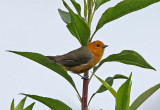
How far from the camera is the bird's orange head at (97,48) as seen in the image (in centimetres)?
111

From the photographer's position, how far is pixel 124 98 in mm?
899

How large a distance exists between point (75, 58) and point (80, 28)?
0.44 feet

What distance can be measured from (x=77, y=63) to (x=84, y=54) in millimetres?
41

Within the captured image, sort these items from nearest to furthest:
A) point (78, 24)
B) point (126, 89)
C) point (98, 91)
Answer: point (126, 89) < point (78, 24) < point (98, 91)

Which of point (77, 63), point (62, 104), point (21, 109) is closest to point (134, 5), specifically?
point (77, 63)

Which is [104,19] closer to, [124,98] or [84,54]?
[84,54]

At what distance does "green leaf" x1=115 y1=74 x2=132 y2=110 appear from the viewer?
874mm

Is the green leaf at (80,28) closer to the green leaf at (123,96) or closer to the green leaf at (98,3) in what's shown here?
the green leaf at (98,3)

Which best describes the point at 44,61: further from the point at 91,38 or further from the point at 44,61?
the point at 91,38

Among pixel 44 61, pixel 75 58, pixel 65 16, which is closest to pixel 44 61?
pixel 44 61

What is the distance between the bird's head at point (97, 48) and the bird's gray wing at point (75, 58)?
2 centimetres

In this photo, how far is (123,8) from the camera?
1.03 m

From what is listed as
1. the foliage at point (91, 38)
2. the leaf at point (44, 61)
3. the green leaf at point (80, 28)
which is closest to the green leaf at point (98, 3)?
the foliage at point (91, 38)

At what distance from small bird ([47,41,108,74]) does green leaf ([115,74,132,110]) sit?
225mm
